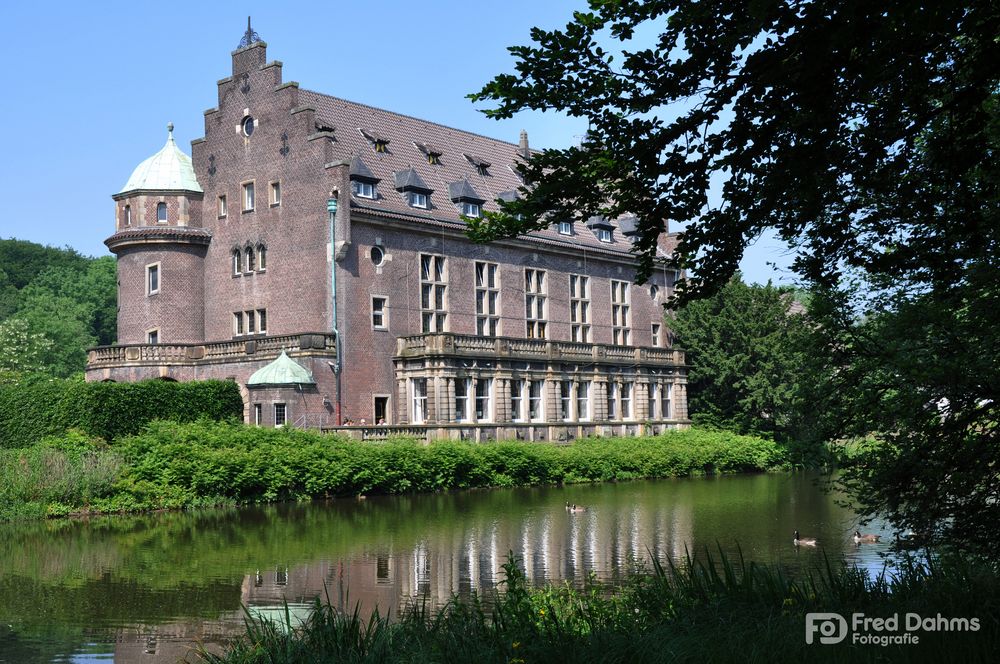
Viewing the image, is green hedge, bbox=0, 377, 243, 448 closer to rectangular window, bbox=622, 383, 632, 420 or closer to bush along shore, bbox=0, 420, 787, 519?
bush along shore, bbox=0, 420, 787, 519

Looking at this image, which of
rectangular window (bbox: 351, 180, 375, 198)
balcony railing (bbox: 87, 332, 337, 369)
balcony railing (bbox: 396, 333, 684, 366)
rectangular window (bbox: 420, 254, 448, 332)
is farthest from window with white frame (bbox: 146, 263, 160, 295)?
rectangular window (bbox: 420, 254, 448, 332)

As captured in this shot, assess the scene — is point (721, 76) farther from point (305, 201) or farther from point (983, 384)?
point (305, 201)

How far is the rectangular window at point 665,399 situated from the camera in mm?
50969

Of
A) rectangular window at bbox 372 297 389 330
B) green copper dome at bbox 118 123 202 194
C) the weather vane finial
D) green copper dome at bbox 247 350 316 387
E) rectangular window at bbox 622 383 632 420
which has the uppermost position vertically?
the weather vane finial

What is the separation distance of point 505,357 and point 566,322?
25.4 feet

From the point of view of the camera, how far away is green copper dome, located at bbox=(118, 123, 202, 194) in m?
44.6

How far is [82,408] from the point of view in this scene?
1292 inches

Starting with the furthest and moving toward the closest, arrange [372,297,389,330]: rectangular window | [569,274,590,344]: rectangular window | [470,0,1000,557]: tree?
[569,274,590,344]: rectangular window, [372,297,389,330]: rectangular window, [470,0,1000,557]: tree

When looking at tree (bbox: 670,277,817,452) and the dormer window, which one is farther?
tree (bbox: 670,277,817,452)

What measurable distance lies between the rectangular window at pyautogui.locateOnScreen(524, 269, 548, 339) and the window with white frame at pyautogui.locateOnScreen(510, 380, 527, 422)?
445 cm

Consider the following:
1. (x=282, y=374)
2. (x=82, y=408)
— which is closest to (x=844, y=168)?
(x=82, y=408)

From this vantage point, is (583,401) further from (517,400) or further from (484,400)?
(484,400)

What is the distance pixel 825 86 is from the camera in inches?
292

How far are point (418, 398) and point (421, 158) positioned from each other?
1102 cm
